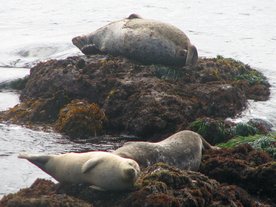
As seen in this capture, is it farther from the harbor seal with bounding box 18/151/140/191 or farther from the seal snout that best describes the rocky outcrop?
the seal snout

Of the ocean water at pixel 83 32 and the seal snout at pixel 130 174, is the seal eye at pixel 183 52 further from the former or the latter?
the seal snout at pixel 130 174

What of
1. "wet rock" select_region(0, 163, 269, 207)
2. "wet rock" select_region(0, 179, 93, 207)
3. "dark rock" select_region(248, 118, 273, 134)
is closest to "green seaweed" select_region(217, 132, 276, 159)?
"dark rock" select_region(248, 118, 273, 134)

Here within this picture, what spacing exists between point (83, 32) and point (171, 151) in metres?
12.2

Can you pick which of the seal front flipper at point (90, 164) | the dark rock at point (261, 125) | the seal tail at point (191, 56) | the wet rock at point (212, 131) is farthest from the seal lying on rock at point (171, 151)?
the seal tail at point (191, 56)

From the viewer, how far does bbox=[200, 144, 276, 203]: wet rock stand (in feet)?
27.5

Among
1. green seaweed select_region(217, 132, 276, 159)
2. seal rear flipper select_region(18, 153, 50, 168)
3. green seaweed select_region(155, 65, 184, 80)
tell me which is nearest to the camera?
seal rear flipper select_region(18, 153, 50, 168)

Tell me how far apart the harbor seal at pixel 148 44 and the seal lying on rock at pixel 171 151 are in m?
3.76

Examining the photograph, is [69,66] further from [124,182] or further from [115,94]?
[124,182]

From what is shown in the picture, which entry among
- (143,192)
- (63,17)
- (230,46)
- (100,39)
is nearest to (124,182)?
(143,192)

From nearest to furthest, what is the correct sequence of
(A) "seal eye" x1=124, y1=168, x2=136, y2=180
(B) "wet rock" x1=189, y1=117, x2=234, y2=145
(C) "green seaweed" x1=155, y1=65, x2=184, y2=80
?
(A) "seal eye" x1=124, y1=168, x2=136, y2=180, (B) "wet rock" x1=189, y1=117, x2=234, y2=145, (C) "green seaweed" x1=155, y1=65, x2=184, y2=80

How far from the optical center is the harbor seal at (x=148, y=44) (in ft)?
42.3

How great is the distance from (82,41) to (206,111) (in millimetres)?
3962

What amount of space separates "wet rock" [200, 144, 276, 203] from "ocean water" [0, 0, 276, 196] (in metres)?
1.99

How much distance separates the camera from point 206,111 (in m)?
11.5
